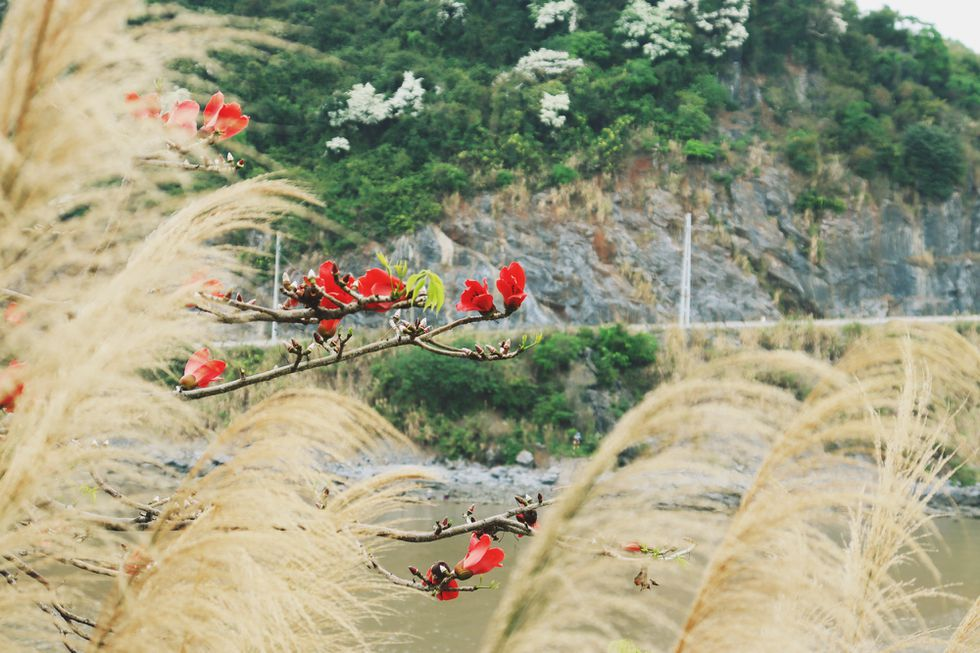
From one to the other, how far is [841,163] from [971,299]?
399 centimetres

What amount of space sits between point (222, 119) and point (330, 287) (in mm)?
350

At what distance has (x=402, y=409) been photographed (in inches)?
527

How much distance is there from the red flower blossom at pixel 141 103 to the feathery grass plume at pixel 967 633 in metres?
1.23

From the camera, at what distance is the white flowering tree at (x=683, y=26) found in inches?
727

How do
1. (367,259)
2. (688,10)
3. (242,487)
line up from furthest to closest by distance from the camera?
(688,10) → (367,259) → (242,487)

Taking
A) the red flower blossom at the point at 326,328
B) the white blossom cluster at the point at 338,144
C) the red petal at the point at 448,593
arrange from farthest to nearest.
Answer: the white blossom cluster at the point at 338,144 → the red petal at the point at 448,593 → the red flower blossom at the point at 326,328

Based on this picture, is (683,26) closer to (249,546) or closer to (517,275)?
(517,275)

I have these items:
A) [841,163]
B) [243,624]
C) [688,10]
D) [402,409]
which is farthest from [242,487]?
[688,10]

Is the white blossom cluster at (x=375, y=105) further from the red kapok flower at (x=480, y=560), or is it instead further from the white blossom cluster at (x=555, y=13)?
the red kapok flower at (x=480, y=560)

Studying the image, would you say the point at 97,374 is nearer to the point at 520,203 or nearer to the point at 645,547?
the point at 645,547

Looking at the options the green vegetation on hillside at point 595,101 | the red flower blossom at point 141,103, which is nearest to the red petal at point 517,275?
the red flower blossom at point 141,103

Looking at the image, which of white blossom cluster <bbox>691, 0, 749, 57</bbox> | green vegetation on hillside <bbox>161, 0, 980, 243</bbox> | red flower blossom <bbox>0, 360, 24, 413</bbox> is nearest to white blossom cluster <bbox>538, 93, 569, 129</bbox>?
green vegetation on hillside <bbox>161, 0, 980, 243</bbox>

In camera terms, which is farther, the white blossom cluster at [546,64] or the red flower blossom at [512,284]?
the white blossom cluster at [546,64]

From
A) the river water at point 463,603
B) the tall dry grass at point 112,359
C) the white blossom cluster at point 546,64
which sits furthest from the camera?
the white blossom cluster at point 546,64
